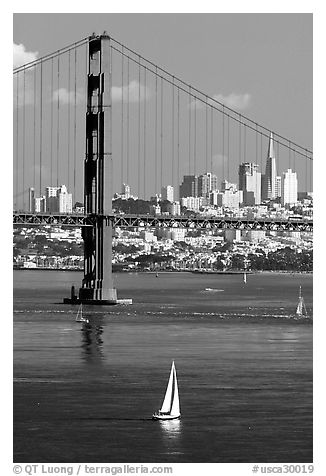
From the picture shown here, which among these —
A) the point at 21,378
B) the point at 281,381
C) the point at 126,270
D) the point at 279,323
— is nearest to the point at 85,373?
the point at 21,378

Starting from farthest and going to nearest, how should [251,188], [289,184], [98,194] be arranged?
[251,188] → [289,184] → [98,194]

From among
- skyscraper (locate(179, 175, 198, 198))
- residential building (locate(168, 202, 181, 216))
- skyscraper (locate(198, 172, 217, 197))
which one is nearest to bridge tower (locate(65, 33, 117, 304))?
skyscraper (locate(198, 172, 217, 197))

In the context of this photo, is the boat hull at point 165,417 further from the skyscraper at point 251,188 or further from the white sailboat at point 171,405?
the skyscraper at point 251,188

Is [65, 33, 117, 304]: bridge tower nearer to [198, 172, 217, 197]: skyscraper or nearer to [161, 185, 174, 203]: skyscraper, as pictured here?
[161, 185, 174, 203]: skyscraper

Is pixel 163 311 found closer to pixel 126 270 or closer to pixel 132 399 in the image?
pixel 132 399

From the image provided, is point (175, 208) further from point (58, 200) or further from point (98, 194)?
Result: point (98, 194)

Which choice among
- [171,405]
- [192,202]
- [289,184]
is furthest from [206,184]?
[171,405]

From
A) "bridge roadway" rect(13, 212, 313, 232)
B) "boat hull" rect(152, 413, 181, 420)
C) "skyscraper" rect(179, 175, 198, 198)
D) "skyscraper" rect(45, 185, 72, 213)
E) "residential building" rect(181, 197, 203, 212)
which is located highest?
"skyscraper" rect(179, 175, 198, 198)

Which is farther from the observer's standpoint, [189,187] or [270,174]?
[189,187]
